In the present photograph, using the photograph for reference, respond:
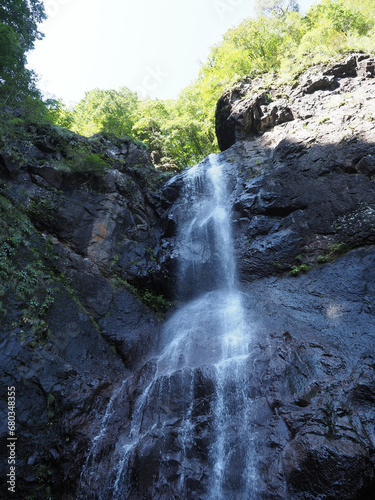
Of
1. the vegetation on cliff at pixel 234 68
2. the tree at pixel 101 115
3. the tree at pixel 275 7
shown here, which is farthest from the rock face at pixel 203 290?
the tree at pixel 275 7

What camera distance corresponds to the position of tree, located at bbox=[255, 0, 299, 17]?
19.8 m

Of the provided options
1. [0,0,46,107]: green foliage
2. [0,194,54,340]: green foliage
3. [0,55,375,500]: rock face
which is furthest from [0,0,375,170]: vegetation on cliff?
[0,194,54,340]: green foliage

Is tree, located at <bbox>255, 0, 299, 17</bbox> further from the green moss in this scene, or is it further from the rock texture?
the green moss

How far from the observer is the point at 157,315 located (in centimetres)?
991

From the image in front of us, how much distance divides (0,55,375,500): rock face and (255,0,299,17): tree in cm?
1120

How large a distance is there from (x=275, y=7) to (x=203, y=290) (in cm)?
2370

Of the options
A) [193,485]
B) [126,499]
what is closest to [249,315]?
[193,485]

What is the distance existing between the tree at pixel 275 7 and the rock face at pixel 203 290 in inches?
441

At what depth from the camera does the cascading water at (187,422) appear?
15.2ft

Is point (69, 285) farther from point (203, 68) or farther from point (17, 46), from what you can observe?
point (203, 68)

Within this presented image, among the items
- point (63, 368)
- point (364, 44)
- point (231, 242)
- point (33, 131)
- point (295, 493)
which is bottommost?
point (295, 493)

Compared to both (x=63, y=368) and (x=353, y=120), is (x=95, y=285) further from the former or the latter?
(x=353, y=120)

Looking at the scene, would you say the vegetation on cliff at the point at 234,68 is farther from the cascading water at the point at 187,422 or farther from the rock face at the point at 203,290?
the cascading water at the point at 187,422

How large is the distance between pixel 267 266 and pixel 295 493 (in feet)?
20.5
